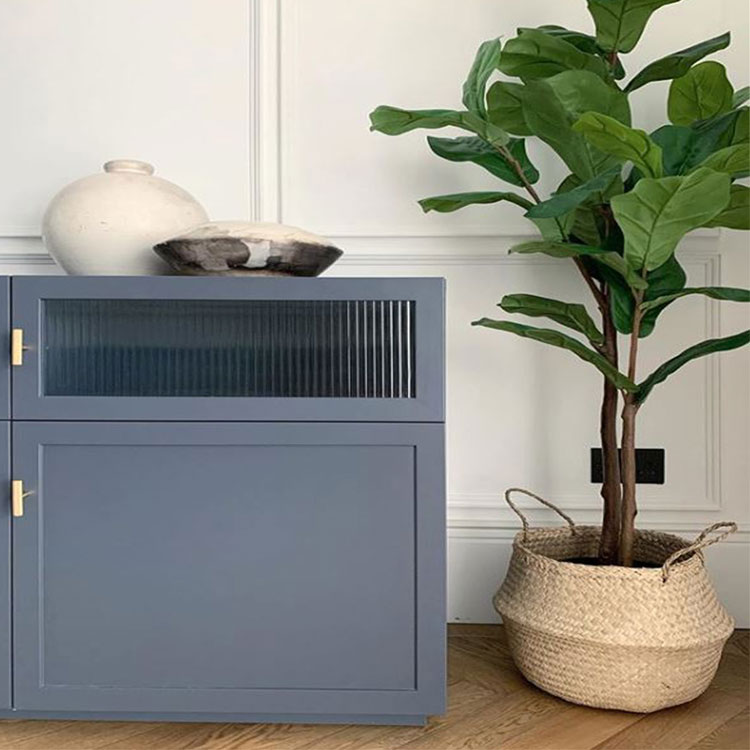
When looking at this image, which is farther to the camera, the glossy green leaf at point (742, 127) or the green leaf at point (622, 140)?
the glossy green leaf at point (742, 127)

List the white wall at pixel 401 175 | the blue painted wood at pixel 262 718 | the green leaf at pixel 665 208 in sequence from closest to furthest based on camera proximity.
Answer: the green leaf at pixel 665 208, the blue painted wood at pixel 262 718, the white wall at pixel 401 175

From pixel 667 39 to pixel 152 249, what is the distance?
115 centimetres

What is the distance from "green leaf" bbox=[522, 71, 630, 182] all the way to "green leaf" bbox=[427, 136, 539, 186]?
0.12 metres

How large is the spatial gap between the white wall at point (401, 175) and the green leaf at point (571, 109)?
363 millimetres

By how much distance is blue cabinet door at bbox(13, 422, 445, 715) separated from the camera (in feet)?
3.60

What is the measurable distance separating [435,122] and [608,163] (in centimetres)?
30

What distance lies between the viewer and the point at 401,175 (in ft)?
5.33

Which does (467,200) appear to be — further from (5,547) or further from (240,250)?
(5,547)

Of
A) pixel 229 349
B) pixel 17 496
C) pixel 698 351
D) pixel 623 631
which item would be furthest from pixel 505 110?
pixel 17 496

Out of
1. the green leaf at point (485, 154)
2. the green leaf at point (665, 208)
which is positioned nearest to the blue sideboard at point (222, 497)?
the green leaf at point (665, 208)

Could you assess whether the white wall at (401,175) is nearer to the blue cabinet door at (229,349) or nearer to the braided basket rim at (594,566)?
the braided basket rim at (594,566)

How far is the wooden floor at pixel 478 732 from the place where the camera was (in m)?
1.11

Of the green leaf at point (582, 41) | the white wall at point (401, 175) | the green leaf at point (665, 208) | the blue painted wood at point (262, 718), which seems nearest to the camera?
the green leaf at point (665, 208)

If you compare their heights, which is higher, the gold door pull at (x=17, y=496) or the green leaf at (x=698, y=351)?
the green leaf at (x=698, y=351)
